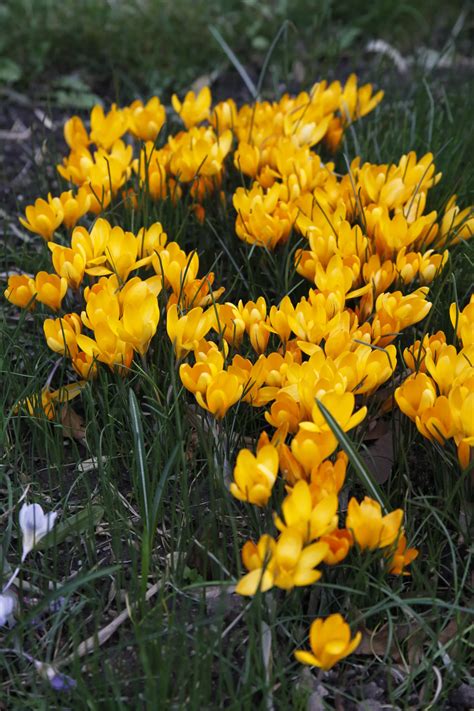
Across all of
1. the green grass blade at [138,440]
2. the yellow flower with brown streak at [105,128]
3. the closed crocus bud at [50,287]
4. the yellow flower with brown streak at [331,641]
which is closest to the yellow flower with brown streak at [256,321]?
the green grass blade at [138,440]

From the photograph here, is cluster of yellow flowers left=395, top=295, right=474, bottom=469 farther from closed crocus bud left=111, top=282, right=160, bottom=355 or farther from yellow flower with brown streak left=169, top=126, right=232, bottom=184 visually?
yellow flower with brown streak left=169, top=126, right=232, bottom=184

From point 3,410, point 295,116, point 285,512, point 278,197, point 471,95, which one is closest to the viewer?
point 285,512

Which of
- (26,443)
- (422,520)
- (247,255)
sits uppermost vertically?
(247,255)

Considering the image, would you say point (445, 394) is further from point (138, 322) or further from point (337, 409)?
point (138, 322)

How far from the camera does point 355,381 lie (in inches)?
60.3

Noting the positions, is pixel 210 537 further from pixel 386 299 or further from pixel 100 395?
pixel 386 299

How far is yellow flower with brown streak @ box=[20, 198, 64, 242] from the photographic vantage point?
6.59 feet

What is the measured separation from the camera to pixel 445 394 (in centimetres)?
157

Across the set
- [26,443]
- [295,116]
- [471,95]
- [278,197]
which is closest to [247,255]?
[278,197]

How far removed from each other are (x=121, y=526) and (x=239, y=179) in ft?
3.89

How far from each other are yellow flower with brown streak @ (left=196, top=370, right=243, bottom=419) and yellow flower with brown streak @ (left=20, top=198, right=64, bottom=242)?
0.73 meters

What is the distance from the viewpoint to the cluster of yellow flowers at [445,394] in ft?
4.74

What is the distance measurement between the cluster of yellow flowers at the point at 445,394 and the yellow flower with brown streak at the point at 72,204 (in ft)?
2.94

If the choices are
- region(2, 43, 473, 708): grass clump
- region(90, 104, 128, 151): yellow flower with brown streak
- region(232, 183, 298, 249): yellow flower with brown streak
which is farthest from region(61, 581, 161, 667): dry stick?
region(90, 104, 128, 151): yellow flower with brown streak
